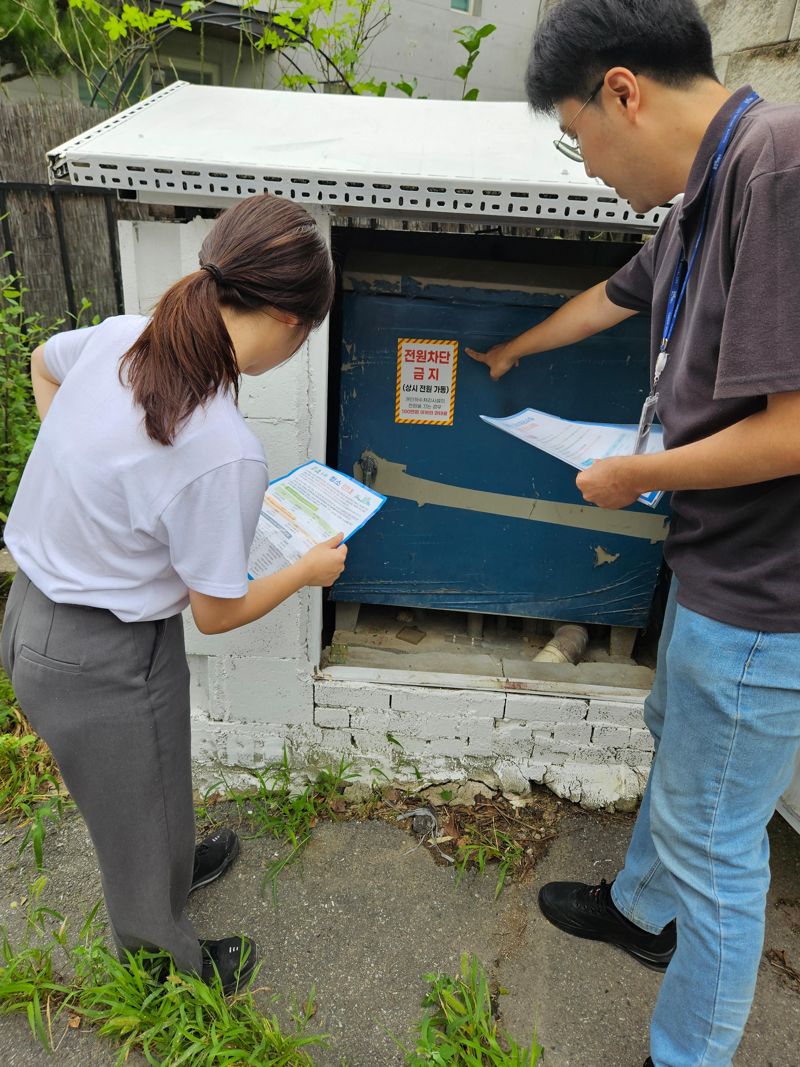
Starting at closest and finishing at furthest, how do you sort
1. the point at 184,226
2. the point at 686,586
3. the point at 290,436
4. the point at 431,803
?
1. the point at 686,586
2. the point at 184,226
3. the point at 290,436
4. the point at 431,803

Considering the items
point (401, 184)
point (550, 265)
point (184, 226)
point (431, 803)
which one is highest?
point (401, 184)

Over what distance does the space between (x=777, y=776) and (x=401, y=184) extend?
1.48m

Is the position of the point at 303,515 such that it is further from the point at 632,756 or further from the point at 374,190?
the point at 632,756

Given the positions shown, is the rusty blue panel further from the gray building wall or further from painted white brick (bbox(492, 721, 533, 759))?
the gray building wall

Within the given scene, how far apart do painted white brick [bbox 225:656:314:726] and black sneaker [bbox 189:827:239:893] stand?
38cm

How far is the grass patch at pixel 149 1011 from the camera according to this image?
1599 mm

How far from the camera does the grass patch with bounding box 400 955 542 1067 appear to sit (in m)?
1.60

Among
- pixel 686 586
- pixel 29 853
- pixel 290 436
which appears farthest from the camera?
pixel 29 853

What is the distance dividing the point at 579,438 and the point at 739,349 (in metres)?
0.72

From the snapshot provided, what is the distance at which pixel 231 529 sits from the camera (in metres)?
1.20

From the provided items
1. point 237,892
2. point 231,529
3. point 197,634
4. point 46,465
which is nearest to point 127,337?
point 46,465

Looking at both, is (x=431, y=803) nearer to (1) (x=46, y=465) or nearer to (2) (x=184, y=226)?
(1) (x=46, y=465)

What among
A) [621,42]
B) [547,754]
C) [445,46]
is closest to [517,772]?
[547,754]

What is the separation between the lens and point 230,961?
183 cm
